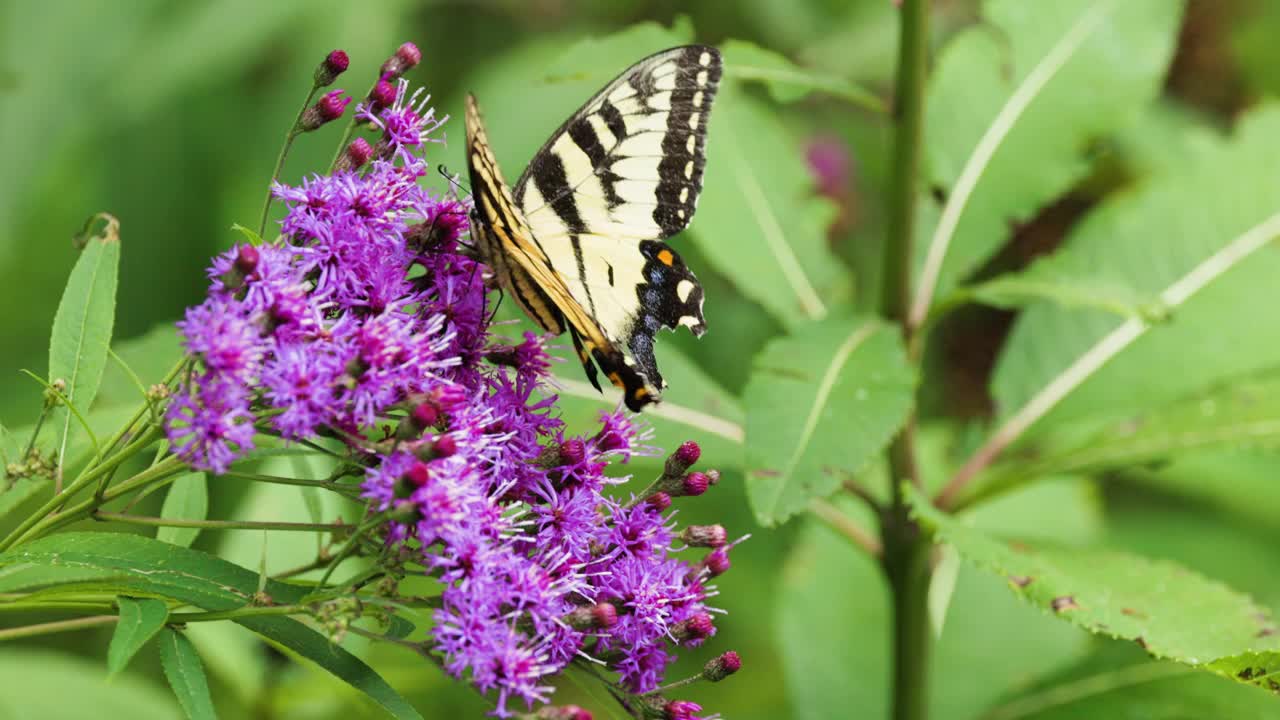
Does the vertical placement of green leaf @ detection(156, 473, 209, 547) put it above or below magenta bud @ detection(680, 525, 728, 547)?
below

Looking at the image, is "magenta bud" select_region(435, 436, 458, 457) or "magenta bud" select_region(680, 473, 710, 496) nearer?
"magenta bud" select_region(435, 436, 458, 457)

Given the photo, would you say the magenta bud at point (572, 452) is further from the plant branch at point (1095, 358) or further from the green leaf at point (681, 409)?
the plant branch at point (1095, 358)

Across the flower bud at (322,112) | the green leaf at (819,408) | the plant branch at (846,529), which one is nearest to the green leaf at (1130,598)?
the green leaf at (819,408)

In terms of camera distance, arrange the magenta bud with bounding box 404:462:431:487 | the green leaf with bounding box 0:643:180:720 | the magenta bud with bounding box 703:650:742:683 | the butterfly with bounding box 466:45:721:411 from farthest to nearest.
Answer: the green leaf with bounding box 0:643:180:720 < the butterfly with bounding box 466:45:721:411 < the magenta bud with bounding box 703:650:742:683 < the magenta bud with bounding box 404:462:431:487

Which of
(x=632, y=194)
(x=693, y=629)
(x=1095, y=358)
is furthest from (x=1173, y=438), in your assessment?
(x=693, y=629)

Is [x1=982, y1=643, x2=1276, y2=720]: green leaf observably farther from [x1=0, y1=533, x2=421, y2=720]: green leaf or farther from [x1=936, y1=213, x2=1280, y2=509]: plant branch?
[x1=0, y1=533, x2=421, y2=720]: green leaf

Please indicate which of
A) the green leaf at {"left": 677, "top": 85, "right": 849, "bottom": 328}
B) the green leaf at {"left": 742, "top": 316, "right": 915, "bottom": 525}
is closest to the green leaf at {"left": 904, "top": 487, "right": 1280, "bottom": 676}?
the green leaf at {"left": 742, "top": 316, "right": 915, "bottom": 525}

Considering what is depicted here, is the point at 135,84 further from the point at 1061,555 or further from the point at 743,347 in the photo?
the point at 1061,555
